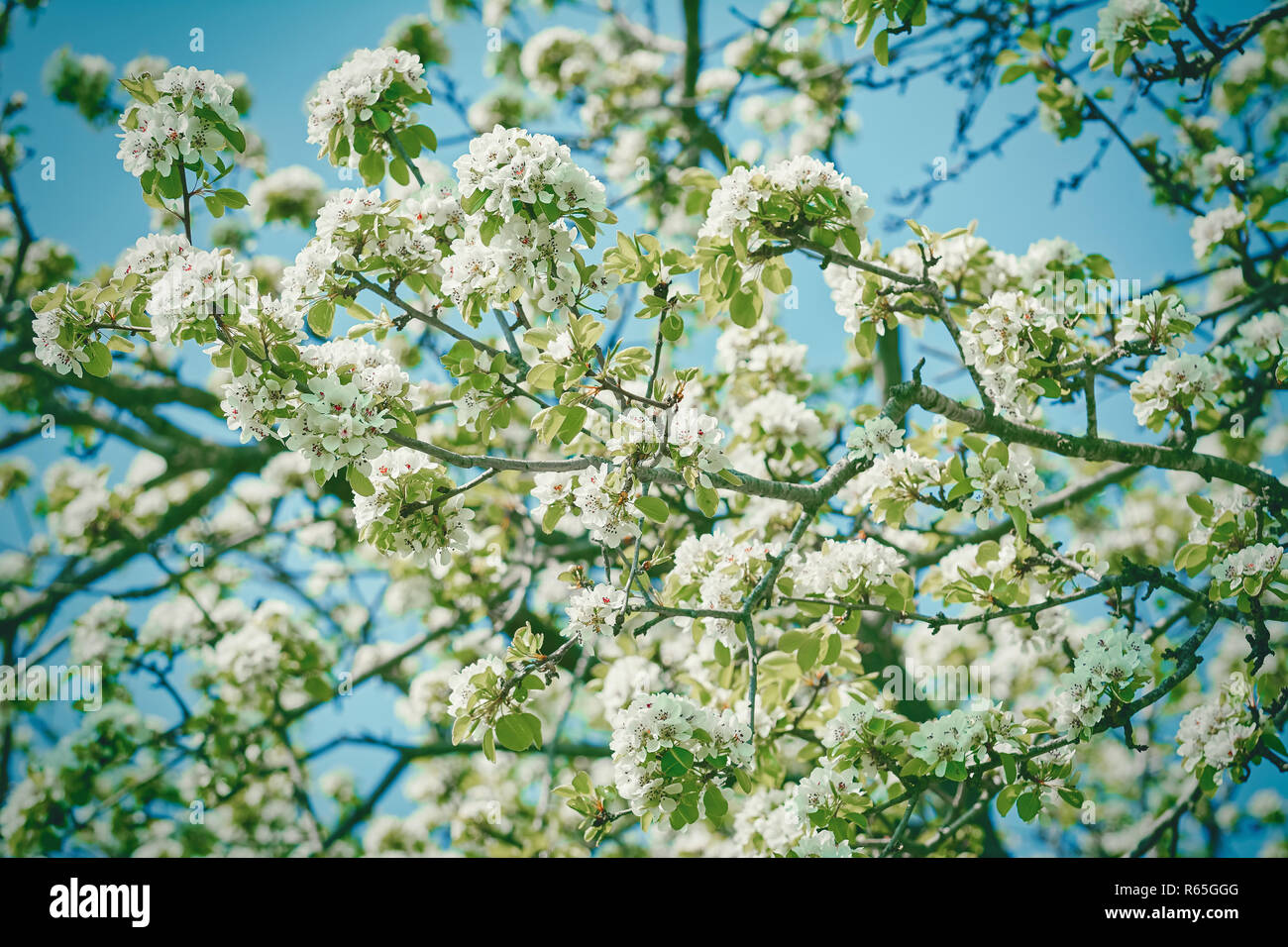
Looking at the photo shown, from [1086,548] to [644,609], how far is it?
210 centimetres

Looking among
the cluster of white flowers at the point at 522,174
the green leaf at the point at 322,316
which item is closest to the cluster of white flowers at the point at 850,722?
the cluster of white flowers at the point at 522,174

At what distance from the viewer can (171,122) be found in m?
2.49

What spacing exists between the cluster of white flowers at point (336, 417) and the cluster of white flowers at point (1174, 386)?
2.92m

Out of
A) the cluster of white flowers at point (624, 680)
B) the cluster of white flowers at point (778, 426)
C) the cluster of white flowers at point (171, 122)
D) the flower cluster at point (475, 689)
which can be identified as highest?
the cluster of white flowers at point (171, 122)

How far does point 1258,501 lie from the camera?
310 cm

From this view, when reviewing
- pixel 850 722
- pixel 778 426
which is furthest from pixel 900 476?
pixel 778 426

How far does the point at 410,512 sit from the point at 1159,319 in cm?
290

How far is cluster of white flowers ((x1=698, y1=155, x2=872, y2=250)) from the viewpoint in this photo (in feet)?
8.86

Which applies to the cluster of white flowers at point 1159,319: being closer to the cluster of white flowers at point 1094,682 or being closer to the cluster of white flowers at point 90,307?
the cluster of white flowers at point 1094,682

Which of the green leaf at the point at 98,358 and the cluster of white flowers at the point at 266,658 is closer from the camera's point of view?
the green leaf at the point at 98,358

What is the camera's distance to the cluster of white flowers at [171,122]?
97.4 inches

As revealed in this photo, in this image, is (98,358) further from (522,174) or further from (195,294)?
(522,174)

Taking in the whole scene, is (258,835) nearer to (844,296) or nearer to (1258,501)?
(844,296)
